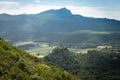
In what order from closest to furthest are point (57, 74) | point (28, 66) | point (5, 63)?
point (5, 63) → point (28, 66) → point (57, 74)

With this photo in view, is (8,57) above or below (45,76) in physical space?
above

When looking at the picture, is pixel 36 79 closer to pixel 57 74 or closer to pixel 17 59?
pixel 17 59

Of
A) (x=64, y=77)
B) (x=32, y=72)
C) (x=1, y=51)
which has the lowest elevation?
(x=64, y=77)

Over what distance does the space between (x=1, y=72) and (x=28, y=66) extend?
46.0 ft

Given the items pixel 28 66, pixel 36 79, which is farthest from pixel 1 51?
pixel 36 79

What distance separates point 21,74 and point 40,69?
2056 cm

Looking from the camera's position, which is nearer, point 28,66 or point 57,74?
point 28,66

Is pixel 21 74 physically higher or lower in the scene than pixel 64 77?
higher

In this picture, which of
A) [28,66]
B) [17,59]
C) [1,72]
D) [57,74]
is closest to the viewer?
[1,72]

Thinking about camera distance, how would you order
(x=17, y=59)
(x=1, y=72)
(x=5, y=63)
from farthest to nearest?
(x=17, y=59) → (x=5, y=63) → (x=1, y=72)

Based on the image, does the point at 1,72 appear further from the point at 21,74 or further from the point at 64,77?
the point at 64,77

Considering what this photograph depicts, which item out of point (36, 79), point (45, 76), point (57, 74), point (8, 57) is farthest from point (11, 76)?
point (57, 74)

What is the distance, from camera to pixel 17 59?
88.0 meters

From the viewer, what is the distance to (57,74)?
10050 cm
